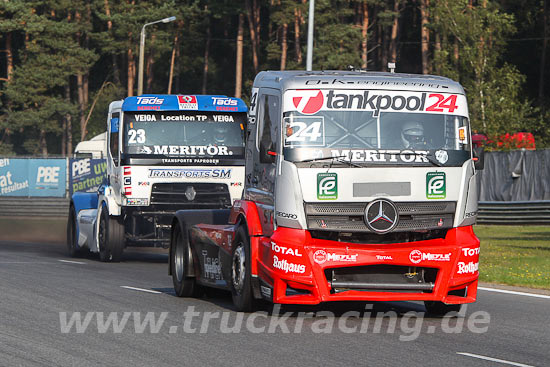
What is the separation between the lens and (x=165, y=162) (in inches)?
800

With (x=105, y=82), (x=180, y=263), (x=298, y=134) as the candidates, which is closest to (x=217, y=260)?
(x=180, y=263)

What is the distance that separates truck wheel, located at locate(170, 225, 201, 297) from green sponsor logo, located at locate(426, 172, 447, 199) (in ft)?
12.1

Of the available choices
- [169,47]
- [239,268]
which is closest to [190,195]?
[239,268]

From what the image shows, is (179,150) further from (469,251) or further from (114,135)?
(469,251)

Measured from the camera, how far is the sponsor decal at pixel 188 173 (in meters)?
20.3

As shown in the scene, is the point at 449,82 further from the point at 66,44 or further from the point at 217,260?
the point at 66,44

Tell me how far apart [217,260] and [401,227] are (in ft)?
8.79

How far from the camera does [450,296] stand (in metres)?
11.7

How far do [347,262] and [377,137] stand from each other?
4.52ft

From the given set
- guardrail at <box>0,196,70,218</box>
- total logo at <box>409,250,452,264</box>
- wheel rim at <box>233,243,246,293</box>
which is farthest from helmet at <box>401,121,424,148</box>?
guardrail at <box>0,196,70,218</box>

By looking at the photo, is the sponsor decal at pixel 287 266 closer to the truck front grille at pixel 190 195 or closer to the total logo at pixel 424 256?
the total logo at pixel 424 256

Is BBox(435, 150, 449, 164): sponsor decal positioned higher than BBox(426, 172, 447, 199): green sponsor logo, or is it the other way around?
BBox(435, 150, 449, 164): sponsor decal

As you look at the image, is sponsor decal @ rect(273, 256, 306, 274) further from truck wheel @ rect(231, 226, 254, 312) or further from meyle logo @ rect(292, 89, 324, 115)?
meyle logo @ rect(292, 89, 324, 115)

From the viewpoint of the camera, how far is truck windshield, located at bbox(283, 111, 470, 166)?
11492mm
